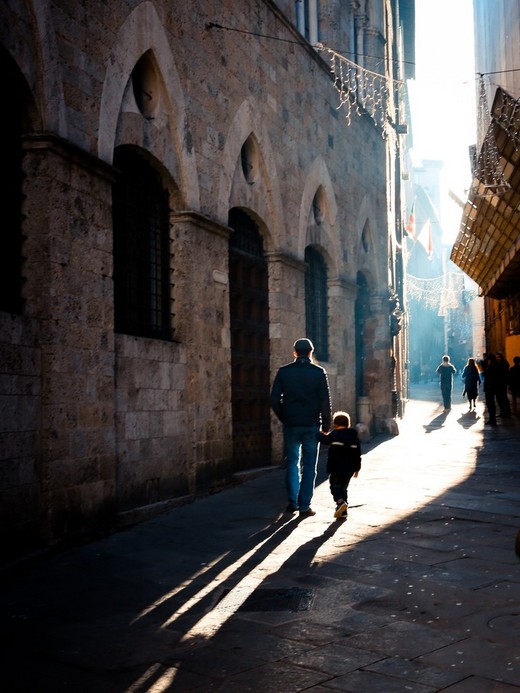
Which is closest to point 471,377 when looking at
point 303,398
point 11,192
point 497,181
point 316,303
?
point 497,181

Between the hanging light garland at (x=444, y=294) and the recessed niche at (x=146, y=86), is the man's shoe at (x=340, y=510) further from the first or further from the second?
the hanging light garland at (x=444, y=294)

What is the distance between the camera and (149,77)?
355 inches

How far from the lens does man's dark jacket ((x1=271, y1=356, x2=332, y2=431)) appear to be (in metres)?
8.29

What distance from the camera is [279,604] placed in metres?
5.10

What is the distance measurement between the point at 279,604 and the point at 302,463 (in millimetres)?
3275

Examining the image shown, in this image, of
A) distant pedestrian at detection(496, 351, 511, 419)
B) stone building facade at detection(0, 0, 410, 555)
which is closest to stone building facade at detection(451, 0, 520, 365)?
distant pedestrian at detection(496, 351, 511, 419)

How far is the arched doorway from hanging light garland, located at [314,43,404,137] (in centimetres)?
357

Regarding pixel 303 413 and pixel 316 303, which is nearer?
pixel 303 413

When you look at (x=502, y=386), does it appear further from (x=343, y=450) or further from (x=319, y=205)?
(x=343, y=450)

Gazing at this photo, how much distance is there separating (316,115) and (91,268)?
25.8 feet

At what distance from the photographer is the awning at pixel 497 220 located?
17234mm

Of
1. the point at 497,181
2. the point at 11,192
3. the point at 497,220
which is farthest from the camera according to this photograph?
the point at 497,220

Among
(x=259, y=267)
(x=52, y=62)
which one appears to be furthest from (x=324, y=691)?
(x=259, y=267)

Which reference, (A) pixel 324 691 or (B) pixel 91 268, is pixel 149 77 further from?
(A) pixel 324 691
